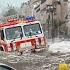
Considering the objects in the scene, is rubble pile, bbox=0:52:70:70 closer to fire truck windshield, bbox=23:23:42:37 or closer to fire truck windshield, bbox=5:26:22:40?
fire truck windshield, bbox=5:26:22:40

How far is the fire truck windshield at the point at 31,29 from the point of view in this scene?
20672 mm

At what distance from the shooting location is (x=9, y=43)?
20266 mm

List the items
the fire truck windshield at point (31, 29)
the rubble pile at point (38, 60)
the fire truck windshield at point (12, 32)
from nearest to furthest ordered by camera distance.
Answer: the rubble pile at point (38, 60) < the fire truck windshield at point (12, 32) < the fire truck windshield at point (31, 29)

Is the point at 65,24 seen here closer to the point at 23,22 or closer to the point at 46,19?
the point at 46,19

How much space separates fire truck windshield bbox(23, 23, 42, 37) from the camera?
20.7 meters

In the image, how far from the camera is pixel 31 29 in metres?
20.7

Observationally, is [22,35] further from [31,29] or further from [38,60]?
[38,60]

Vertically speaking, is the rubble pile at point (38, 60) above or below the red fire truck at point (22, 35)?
below

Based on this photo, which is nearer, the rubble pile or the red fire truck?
the rubble pile

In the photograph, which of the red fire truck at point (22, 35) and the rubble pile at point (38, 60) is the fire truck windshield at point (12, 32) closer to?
the red fire truck at point (22, 35)

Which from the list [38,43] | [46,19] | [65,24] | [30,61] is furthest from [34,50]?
[46,19]

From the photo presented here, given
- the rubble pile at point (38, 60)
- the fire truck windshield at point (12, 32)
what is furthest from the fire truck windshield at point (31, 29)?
the rubble pile at point (38, 60)

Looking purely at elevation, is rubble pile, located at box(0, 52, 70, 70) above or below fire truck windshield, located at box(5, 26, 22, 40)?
below

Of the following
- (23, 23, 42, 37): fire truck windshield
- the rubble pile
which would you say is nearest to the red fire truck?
(23, 23, 42, 37): fire truck windshield
